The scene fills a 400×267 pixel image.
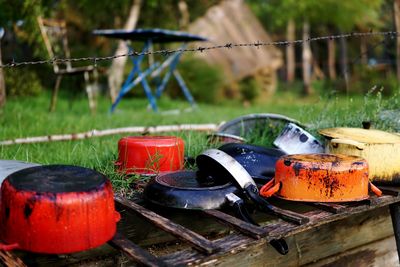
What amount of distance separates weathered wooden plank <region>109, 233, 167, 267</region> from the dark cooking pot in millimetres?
942

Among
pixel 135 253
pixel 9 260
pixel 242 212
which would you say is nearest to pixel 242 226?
pixel 242 212

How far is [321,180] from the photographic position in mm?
2266

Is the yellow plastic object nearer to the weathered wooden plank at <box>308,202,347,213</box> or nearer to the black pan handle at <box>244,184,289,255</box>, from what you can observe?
the weathered wooden plank at <box>308,202,347,213</box>

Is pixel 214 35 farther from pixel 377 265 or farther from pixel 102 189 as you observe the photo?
pixel 102 189

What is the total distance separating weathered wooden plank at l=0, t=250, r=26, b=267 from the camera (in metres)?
1.64

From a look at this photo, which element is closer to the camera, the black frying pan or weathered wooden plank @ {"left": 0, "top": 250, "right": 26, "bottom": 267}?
weathered wooden plank @ {"left": 0, "top": 250, "right": 26, "bottom": 267}

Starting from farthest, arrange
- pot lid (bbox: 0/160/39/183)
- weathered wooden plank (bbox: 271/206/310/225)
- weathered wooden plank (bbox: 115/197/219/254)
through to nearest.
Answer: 1. pot lid (bbox: 0/160/39/183)
2. weathered wooden plank (bbox: 271/206/310/225)
3. weathered wooden plank (bbox: 115/197/219/254)

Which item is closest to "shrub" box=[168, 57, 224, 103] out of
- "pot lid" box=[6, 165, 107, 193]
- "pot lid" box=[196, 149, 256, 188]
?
"pot lid" box=[196, 149, 256, 188]

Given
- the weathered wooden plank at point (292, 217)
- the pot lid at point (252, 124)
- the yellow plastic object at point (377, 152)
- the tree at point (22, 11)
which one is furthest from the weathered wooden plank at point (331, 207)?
the tree at point (22, 11)

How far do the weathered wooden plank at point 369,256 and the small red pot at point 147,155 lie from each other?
100cm

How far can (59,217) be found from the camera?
5.33ft

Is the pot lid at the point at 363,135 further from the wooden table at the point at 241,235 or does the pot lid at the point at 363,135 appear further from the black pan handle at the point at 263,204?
the black pan handle at the point at 263,204

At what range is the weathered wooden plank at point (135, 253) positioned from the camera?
1.64 metres

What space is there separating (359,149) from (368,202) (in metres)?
0.45
